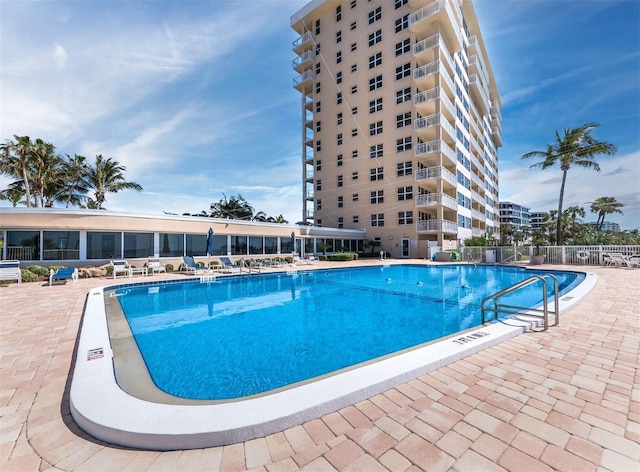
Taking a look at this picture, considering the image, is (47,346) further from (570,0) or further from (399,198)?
(399,198)

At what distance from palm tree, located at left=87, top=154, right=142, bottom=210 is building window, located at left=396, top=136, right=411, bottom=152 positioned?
91.3 ft

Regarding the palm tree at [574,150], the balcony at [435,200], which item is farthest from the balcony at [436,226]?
the palm tree at [574,150]

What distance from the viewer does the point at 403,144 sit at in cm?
2692

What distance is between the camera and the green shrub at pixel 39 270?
12219mm

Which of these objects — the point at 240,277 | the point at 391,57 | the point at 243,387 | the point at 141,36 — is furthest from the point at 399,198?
the point at 243,387

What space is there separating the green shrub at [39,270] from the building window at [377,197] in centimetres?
2472

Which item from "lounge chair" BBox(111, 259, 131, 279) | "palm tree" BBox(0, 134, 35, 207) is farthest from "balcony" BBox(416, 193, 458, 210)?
"palm tree" BBox(0, 134, 35, 207)

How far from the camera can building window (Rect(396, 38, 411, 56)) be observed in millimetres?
26594

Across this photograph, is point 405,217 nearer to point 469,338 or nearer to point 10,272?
point 469,338

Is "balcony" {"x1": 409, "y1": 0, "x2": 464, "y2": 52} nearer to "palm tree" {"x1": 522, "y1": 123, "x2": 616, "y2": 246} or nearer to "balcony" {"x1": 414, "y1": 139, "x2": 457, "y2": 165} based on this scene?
"balcony" {"x1": 414, "y1": 139, "x2": 457, "y2": 165}

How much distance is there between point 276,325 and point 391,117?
26355mm

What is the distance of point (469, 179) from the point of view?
32.8 m

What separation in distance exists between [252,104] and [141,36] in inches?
439

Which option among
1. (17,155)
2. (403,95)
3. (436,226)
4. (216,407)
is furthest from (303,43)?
(216,407)
